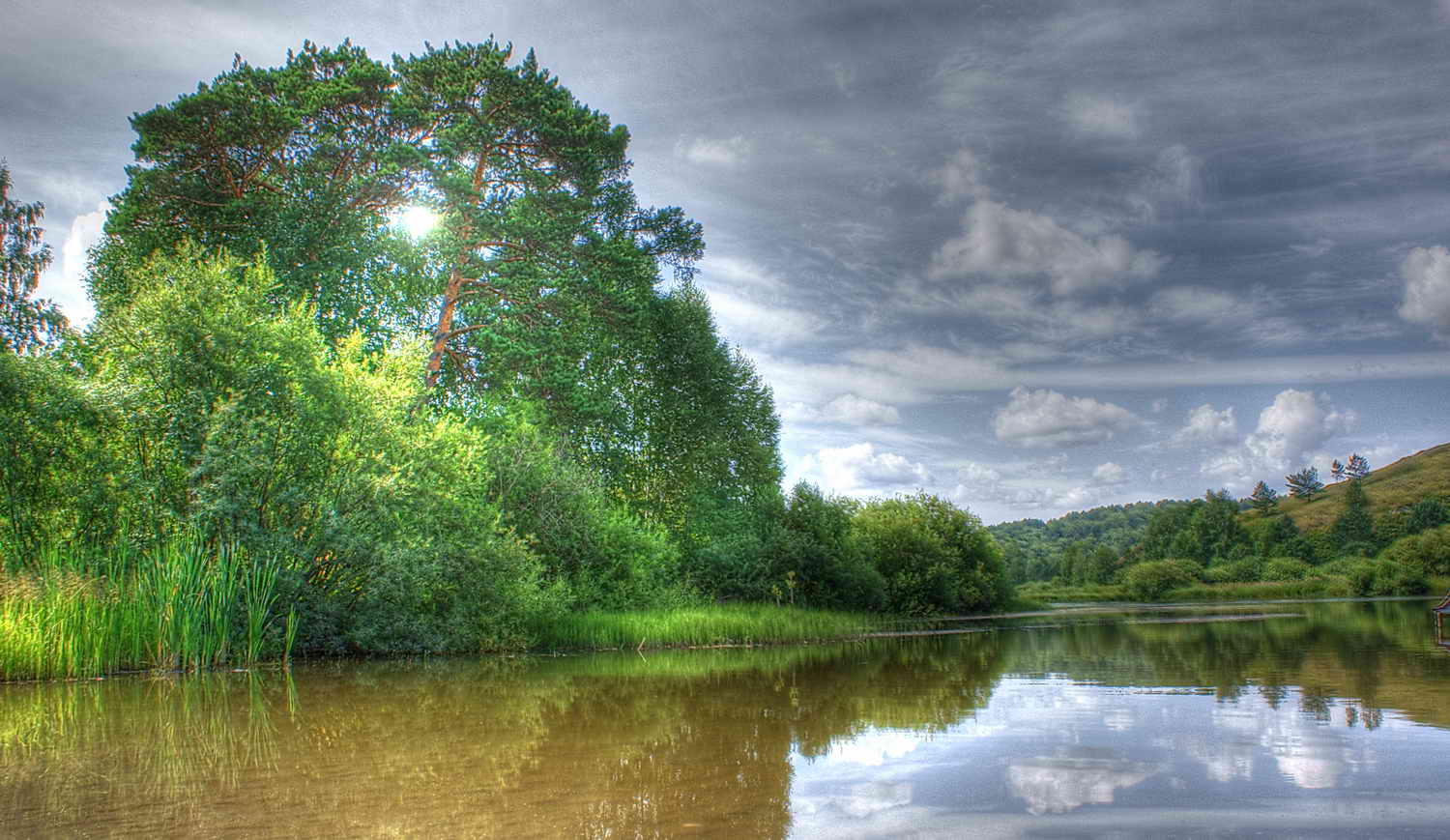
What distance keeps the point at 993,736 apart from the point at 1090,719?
1.16 m

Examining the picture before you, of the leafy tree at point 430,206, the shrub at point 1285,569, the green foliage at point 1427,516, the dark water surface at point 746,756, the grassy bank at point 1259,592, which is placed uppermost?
the leafy tree at point 430,206

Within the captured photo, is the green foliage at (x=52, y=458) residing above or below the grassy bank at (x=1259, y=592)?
above

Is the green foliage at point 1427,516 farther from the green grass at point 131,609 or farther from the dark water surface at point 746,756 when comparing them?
the green grass at point 131,609

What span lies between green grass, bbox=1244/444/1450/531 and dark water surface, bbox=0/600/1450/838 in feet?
338

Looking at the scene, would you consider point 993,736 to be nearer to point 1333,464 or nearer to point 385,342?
point 385,342

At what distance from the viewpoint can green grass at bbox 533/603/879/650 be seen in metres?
17.2

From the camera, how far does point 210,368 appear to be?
45.0 feet

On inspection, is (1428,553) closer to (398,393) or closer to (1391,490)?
(398,393)

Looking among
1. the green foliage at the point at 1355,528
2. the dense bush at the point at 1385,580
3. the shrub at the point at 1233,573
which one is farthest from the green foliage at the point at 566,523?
the green foliage at the point at 1355,528

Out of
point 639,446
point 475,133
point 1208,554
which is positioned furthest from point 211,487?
point 1208,554

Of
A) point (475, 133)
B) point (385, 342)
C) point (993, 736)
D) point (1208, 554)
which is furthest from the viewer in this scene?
point (1208, 554)

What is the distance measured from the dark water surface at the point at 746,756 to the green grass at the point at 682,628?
7142 mm

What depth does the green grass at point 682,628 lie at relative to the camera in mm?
17172

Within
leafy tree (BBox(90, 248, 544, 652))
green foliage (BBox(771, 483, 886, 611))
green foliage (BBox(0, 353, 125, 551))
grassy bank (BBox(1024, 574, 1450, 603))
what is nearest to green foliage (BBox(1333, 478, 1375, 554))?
grassy bank (BBox(1024, 574, 1450, 603))
